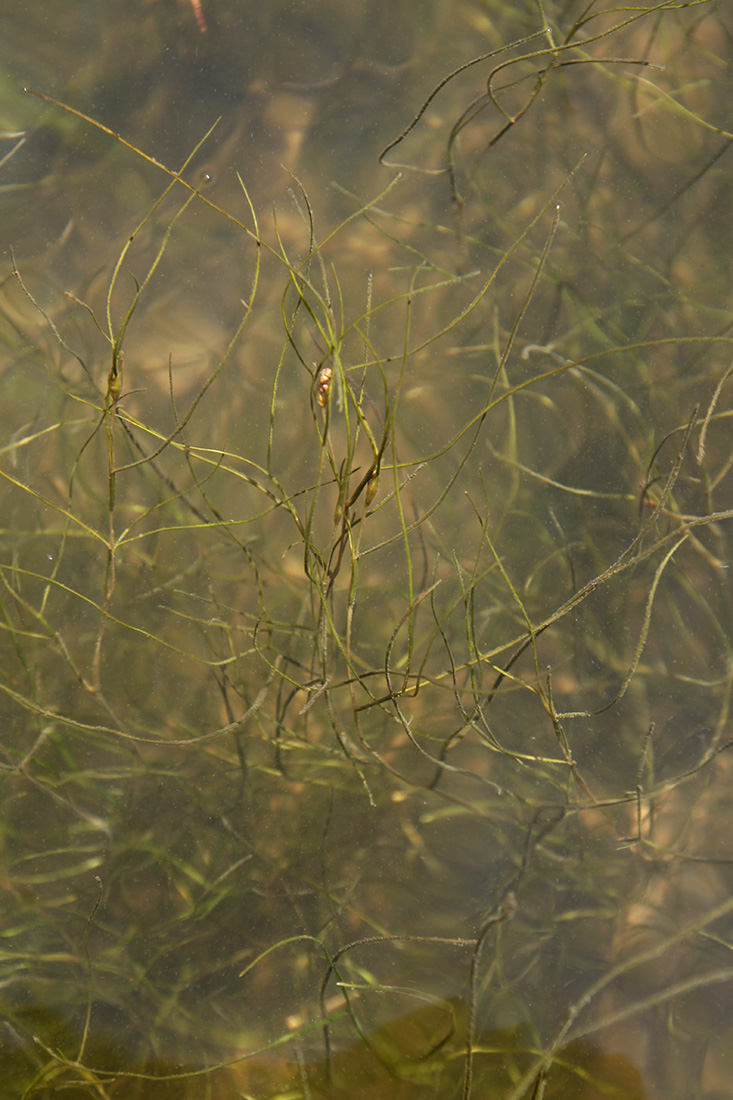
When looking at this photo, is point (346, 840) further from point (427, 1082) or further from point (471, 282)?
point (471, 282)

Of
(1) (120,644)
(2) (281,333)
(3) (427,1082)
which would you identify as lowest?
(3) (427,1082)

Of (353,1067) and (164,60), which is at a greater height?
(164,60)

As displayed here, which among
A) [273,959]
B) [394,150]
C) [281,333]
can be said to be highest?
[394,150]

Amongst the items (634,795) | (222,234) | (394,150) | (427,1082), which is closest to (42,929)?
(427,1082)

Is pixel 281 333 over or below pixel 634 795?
over

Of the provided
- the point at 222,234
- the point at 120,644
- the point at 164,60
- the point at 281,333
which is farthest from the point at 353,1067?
the point at 164,60

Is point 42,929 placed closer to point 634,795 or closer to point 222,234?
point 634,795
